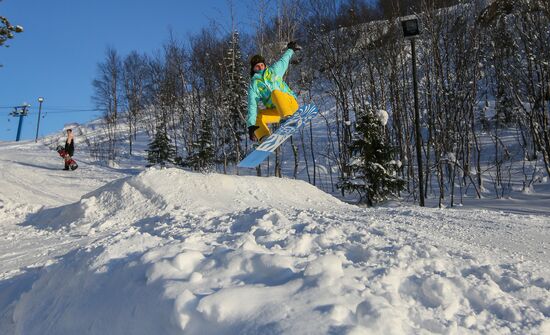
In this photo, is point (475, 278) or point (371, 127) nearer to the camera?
point (475, 278)

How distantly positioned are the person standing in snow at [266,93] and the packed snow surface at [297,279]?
226 centimetres

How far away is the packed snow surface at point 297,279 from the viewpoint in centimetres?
208

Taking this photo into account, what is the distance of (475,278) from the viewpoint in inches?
103

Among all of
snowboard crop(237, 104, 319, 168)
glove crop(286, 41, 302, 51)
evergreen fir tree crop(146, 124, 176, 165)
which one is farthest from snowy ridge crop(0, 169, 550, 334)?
evergreen fir tree crop(146, 124, 176, 165)

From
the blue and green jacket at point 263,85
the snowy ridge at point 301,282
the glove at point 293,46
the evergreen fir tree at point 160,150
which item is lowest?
the snowy ridge at point 301,282

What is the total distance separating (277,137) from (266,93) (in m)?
0.93

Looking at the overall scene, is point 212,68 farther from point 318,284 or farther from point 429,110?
point 318,284

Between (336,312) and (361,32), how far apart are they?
21108 millimetres

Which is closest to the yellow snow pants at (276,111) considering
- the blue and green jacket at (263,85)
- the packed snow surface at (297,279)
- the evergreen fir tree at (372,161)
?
the blue and green jacket at (263,85)

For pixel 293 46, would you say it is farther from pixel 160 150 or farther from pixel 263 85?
pixel 160 150

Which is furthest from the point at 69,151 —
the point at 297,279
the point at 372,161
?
the point at 297,279

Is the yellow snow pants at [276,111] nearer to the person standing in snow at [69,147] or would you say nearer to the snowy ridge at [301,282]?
the snowy ridge at [301,282]

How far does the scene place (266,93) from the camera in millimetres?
6859

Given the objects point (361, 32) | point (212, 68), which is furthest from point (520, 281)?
point (212, 68)
